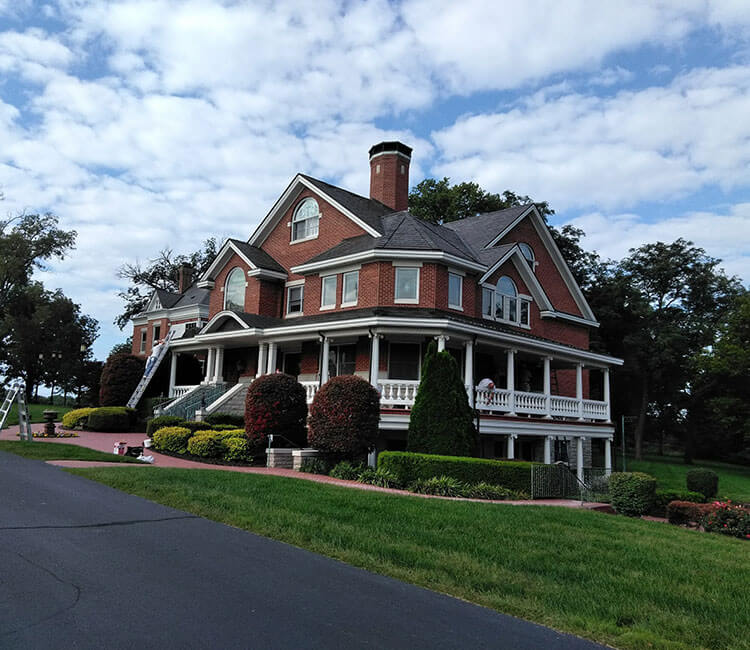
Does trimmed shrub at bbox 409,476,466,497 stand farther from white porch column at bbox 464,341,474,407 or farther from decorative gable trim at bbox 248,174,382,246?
decorative gable trim at bbox 248,174,382,246

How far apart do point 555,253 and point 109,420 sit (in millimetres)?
21446

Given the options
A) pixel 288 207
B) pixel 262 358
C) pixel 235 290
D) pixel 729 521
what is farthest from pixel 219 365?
pixel 729 521

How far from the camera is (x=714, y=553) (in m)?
9.36

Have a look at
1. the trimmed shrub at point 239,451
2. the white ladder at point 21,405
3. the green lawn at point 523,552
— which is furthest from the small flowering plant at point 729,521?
the white ladder at point 21,405

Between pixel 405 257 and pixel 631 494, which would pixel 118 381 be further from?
pixel 631 494

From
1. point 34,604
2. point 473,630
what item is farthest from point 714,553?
point 34,604

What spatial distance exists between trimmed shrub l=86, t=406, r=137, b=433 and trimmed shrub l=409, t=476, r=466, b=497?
14799 mm

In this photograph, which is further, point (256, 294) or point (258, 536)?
point (256, 294)

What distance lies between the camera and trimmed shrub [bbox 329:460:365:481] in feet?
51.5

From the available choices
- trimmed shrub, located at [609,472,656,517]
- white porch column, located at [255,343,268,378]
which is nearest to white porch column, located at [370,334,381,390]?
white porch column, located at [255,343,268,378]

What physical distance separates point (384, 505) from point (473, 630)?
5321 millimetres

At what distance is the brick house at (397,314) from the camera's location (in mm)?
21906

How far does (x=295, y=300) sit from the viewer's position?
2775 cm

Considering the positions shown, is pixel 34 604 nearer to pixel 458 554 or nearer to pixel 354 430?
pixel 458 554
